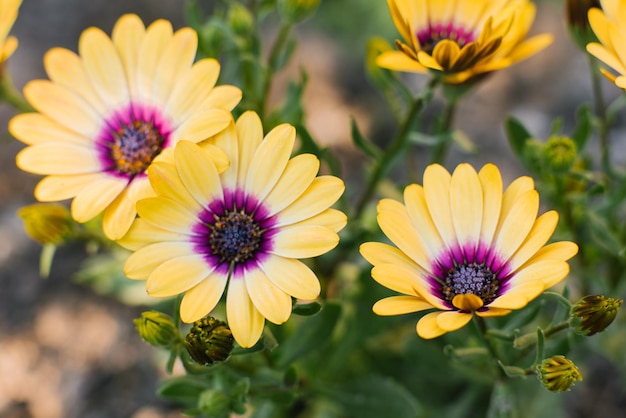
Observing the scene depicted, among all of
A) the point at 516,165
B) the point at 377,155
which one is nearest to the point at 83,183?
the point at 377,155

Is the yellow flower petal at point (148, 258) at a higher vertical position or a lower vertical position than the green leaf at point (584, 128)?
lower

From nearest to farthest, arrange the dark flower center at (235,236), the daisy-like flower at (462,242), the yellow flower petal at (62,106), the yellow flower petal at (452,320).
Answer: the yellow flower petal at (452,320)
the daisy-like flower at (462,242)
the dark flower center at (235,236)
the yellow flower petal at (62,106)

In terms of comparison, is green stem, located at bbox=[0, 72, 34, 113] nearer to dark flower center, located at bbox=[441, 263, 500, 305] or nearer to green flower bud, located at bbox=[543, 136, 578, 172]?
dark flower center, located at bbox=[441, 263, 500, 305]

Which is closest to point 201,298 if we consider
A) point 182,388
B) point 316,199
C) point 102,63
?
point 316,199

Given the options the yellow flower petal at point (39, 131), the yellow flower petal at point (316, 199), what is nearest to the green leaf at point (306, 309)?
the yellow flower petal at point (316, 199)

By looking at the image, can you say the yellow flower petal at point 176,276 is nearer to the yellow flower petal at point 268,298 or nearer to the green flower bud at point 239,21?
the yellow flower petal at point 268,298

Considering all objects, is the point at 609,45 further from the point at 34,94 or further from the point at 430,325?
the point at 34,94
